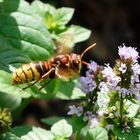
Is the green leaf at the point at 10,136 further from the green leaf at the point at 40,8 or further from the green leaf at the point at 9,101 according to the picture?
the green leaf at the point at 40,8

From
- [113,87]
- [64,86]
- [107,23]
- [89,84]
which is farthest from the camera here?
[107,23]

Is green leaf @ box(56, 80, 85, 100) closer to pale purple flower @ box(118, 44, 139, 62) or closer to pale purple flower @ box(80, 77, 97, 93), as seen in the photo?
pale purple flower @ box(80, 77, 97, 93)

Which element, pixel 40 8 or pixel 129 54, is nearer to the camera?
pixel 129 54

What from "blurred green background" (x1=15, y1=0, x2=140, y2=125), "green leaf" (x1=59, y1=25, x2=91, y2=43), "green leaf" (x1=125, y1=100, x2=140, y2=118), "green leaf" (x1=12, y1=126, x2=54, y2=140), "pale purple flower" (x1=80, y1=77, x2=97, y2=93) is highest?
"blurred green background" (x1=15, y1=0, x2=140, y2=125)

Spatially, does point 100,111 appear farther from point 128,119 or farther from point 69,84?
point 69,84

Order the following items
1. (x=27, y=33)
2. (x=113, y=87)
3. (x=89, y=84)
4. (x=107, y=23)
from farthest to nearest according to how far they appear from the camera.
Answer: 1. (x=107, y=23)
2. (x=27, y=33)
3. (x=89, y=84)
4. (x=113, y=87)

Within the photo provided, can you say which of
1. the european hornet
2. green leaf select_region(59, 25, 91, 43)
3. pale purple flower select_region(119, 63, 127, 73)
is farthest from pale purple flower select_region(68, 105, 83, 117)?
green leaf select_region(59, 25, 91, 43)

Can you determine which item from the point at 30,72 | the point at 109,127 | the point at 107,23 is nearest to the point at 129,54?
the point at 109,127

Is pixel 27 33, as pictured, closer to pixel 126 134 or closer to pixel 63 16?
pixel 63 16

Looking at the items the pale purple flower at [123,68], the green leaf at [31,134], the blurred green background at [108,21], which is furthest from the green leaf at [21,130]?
the blurred green background at [108,21]
